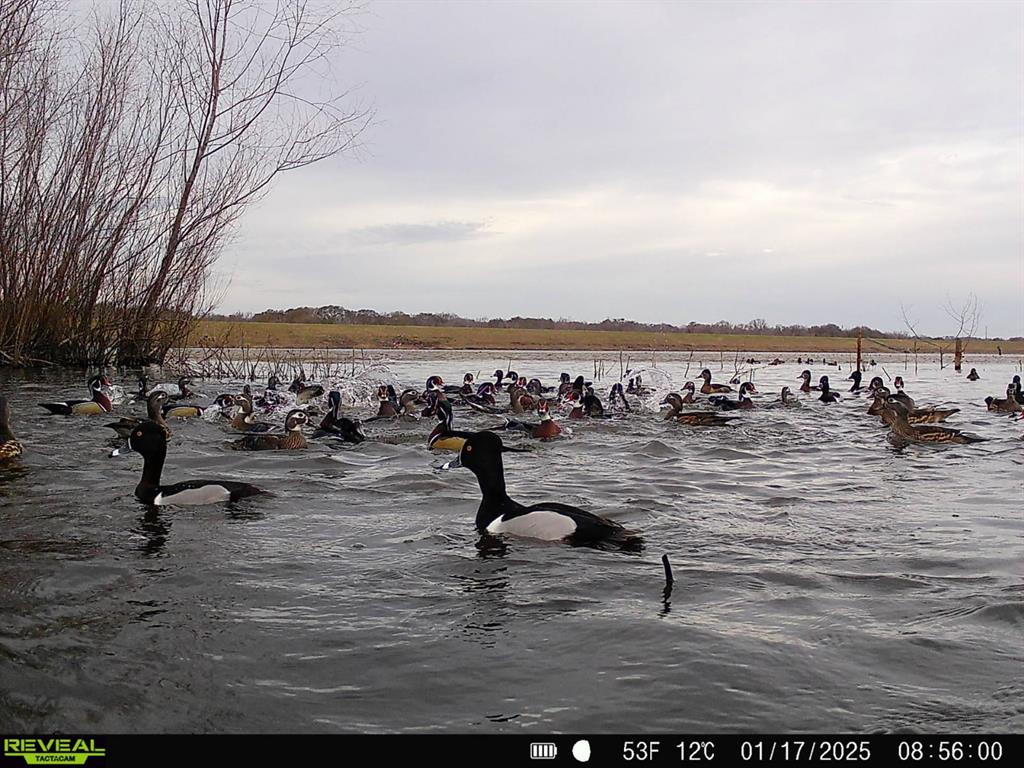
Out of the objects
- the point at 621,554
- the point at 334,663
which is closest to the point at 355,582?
the point at 334,663

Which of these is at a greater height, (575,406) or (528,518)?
(575,406)

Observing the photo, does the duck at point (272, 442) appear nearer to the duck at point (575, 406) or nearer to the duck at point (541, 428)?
the duck at point (541, 428)

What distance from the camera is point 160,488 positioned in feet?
30.5

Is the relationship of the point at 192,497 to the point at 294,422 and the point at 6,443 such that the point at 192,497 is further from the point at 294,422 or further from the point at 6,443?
the point at 294,422

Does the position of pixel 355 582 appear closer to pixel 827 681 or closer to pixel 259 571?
pixel 259 571

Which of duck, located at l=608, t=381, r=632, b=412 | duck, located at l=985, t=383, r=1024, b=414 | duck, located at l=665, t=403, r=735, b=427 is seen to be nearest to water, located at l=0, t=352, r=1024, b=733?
duck, located at l=665, t=403, r=735, b=427

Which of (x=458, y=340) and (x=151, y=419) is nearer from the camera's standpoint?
(x=151, y=419)

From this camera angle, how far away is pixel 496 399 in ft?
75.3

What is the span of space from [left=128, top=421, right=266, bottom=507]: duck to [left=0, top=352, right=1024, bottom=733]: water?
190 millimetres

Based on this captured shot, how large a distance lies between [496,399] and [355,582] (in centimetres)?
1643

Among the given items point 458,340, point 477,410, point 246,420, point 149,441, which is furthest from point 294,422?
point 458,340

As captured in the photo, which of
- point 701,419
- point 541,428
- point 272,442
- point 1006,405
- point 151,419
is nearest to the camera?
point 272,442
